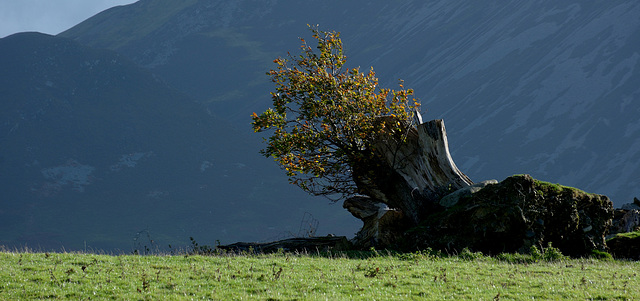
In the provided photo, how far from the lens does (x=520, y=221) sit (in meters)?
25.6

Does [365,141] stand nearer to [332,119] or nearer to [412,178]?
[332,119]

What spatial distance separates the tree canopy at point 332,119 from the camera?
99.1ft

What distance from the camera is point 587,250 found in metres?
26.3

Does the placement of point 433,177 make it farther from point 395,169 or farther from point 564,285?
point 564,285

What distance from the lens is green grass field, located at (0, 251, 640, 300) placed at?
1441 cm

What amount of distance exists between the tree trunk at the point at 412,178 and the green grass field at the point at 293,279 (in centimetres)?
809

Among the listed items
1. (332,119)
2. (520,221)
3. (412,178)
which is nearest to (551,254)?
(520,221)

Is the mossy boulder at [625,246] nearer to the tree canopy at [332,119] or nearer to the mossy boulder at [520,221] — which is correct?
the mossy boulder at [520,221]

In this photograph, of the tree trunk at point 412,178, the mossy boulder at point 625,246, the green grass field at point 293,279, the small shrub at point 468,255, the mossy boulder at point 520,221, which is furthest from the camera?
the tree trunk at point 412,178

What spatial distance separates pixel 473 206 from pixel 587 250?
5.38 m

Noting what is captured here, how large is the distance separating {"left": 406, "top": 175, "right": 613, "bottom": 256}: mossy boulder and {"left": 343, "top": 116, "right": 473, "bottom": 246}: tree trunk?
7.99ft

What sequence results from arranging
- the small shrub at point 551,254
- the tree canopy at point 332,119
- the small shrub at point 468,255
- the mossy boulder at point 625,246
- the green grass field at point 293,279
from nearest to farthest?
the green grass field at point 293,279 < the small shrub at point 468,255 < the small shrub at point 551,254 < the mossy boulder at point 625,246 < the tree canopy at point 332,119

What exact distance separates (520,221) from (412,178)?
21.3ft

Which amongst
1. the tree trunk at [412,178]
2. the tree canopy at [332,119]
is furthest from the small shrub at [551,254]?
the tree canopy at [332,119]
